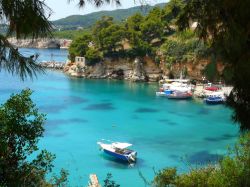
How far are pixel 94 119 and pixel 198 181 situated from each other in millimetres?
16225

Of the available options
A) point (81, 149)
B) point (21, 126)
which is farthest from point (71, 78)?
point (21, 126)

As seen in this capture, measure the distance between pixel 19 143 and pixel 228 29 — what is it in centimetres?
183

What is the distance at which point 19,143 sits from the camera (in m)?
3.36

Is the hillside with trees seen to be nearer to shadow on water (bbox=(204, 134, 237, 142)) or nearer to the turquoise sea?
the turquoise sea

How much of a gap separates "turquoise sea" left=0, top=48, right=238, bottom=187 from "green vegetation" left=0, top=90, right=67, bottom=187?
8515mm

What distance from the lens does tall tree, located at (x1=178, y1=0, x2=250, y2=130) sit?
2.91 metres

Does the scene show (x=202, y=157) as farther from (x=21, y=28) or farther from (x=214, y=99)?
(x=21, y=28)

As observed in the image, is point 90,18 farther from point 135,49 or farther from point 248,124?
point 248,124

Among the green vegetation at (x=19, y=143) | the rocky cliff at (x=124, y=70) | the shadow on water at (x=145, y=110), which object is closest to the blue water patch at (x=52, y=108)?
the shadow on water at (x=145, y=110)

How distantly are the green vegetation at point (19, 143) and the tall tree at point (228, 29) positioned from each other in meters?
1.45

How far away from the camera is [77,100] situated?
28.2 meters

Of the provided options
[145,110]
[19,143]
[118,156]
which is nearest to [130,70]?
[145,110]

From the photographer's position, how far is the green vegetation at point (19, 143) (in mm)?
3180

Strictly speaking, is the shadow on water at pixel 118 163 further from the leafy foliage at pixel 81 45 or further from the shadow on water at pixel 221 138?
the leafy foliage at pixel 81 45
